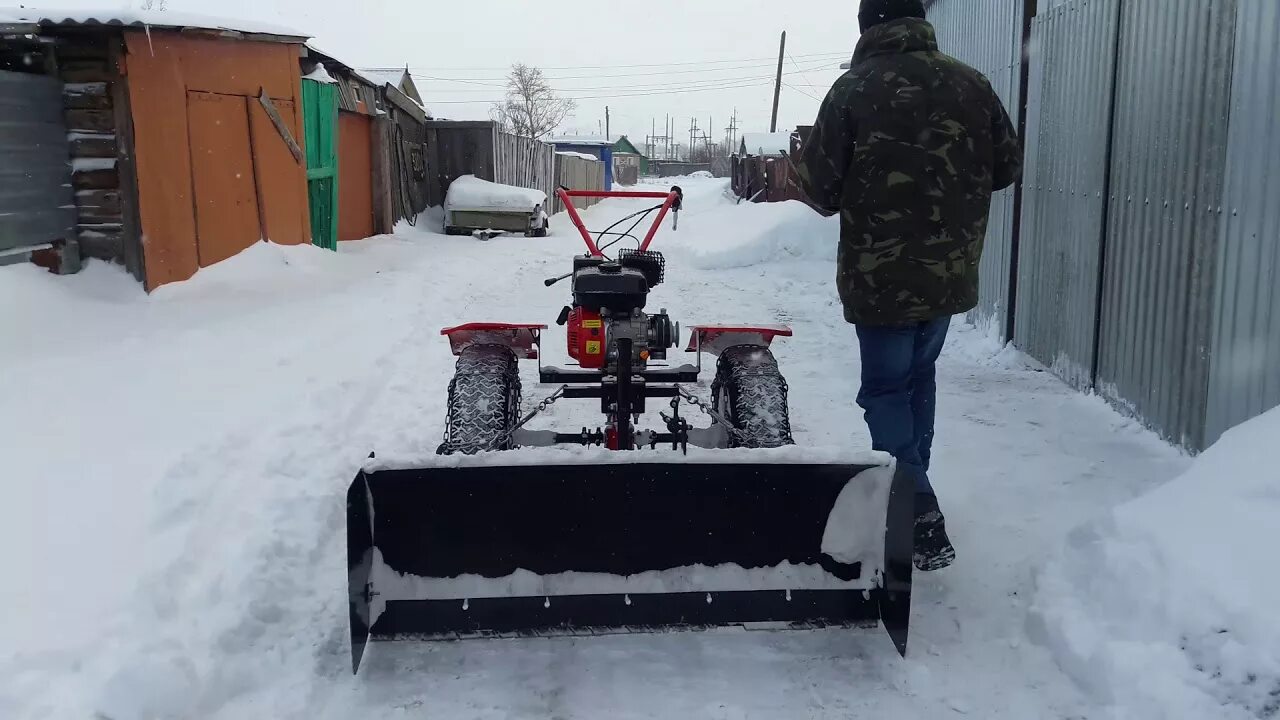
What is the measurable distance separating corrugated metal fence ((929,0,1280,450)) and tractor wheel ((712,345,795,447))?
6.47 feet

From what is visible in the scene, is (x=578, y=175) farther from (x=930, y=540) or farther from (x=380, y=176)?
(x=930, y=540)

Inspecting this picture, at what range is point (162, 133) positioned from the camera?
28.2 feet

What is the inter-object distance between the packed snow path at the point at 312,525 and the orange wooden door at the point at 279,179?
2.36 meters

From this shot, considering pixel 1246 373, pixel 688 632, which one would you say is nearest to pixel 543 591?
pixel 688 632

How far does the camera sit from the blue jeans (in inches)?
147

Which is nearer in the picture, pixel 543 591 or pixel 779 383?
pixel 543 591

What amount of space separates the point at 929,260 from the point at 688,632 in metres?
1.54

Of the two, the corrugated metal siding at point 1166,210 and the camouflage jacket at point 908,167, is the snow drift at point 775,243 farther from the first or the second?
the camouflage jacket at point 908,167

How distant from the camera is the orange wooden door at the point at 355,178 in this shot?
51.2ft

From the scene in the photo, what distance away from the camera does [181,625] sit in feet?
10.3

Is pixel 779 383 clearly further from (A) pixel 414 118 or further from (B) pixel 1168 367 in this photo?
(A) pixel 414 118

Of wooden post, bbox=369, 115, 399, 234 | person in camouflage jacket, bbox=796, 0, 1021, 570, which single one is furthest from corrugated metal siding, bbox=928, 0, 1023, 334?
wooden post, bbox=369, 115, 399, 234

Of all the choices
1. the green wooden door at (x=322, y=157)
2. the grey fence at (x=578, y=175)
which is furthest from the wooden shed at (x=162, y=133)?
the grey fence at (x=578, y=175)

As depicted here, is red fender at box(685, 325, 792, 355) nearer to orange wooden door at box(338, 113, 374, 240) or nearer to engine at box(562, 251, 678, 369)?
engine at box(562, 251, 678, 369)
